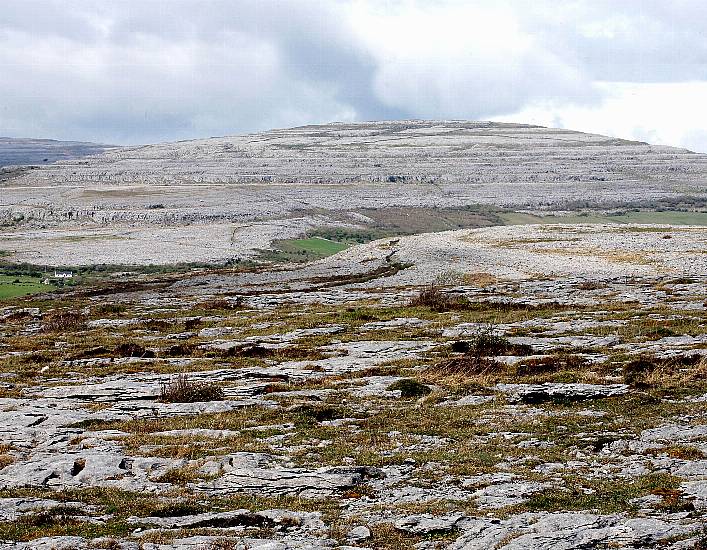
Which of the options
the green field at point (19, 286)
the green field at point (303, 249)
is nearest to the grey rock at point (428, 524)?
the green field at point (19, 286)

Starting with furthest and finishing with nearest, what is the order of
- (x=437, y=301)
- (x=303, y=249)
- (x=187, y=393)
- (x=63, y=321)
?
(x=303, y=249) → (x=63, y=321) → (x=437, y=301) → (x=187, y=393)

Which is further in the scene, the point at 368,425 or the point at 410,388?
the point at 410,388

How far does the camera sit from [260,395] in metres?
26.9

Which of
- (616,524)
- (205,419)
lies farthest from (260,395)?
(616,524)

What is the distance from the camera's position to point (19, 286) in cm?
10856

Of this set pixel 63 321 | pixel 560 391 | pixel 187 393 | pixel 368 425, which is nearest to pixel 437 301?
pixel 63 321

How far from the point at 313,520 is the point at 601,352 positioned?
19160 mm

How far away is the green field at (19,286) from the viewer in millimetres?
100794

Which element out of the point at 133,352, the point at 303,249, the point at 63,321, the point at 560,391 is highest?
the point at 303,249

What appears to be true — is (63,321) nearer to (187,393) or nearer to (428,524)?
(187,393)

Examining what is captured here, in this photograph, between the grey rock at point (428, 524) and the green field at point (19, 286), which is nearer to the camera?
the grey rock at point (428, 524)

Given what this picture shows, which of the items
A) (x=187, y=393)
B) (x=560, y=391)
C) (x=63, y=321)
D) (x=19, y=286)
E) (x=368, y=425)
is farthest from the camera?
(x=19, y=286)

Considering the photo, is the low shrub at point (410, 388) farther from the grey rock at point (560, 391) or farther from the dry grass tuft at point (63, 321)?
the dry grass tuft at point (63, 321)

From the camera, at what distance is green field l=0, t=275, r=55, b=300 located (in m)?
101
